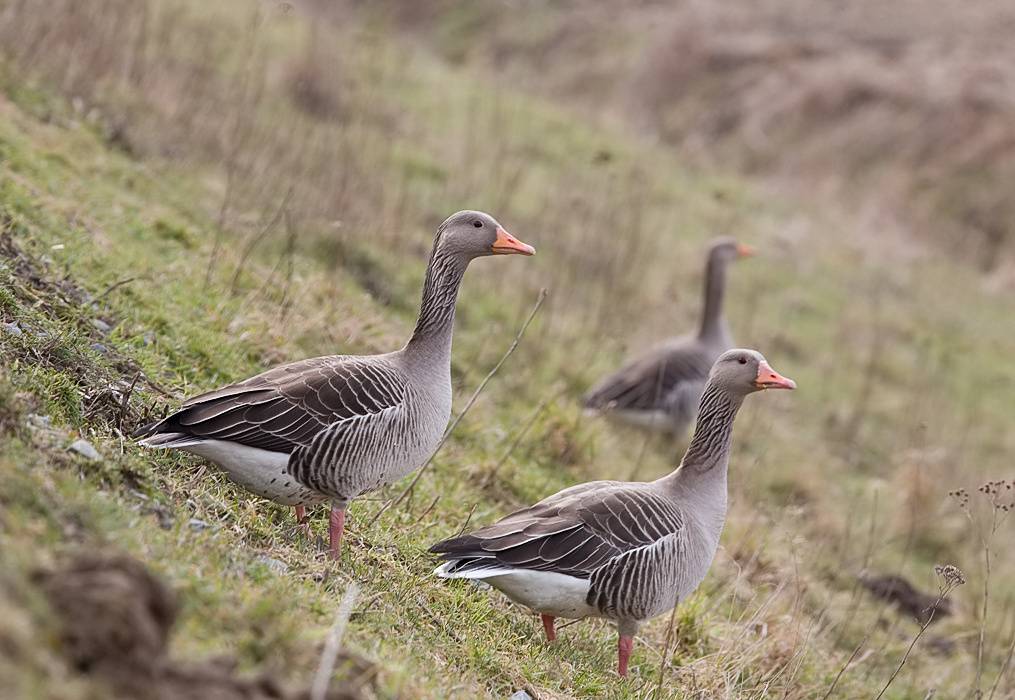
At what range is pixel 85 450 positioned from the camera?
4480 mm

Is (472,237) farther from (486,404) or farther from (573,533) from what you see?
(486,404)

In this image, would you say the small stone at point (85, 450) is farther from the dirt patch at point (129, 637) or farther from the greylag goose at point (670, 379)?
the greylag goose at point (670, 379)

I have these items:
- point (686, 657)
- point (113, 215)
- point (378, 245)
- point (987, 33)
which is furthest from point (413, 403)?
point (987, 33)

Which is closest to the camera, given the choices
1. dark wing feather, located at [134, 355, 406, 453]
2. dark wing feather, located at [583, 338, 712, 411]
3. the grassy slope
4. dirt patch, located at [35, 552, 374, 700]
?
dirt patch, located at [35, 552, 374, 700]

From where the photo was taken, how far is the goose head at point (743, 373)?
20.8ft

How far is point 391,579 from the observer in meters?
5.34

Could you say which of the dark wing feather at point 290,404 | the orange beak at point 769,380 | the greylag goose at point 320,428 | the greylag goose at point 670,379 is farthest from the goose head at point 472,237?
the greylag goose at point 670,379

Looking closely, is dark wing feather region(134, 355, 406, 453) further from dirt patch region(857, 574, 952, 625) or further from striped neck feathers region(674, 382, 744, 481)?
dirt patch region(857, 574, 952, 625)

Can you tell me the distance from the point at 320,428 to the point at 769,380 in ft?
8.95

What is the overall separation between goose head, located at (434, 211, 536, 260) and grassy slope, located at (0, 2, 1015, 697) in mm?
1668

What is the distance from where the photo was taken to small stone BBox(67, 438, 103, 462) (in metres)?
4.44

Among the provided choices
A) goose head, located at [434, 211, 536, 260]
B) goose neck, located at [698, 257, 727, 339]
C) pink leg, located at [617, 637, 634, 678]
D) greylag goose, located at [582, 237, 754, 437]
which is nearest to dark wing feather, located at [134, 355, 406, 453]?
goose head, located at [434, 211, 536, 260]

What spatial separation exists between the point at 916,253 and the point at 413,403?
1874 centimetres

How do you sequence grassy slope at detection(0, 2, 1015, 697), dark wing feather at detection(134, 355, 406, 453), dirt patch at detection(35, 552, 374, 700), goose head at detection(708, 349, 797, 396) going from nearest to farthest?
dirt patch at detection(35, 552, 374, 700), grassy slope at detection(0, 2, 1015, 697), dark wing feather at detection(134, 355, 406, 453), goose head at detection(708, 349, 797, 396)
